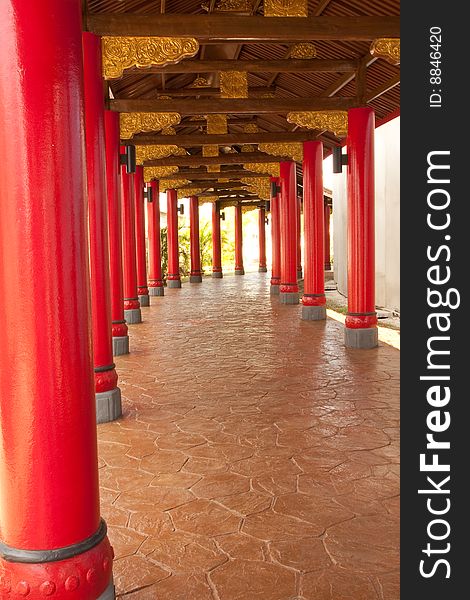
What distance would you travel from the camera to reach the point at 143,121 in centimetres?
1019

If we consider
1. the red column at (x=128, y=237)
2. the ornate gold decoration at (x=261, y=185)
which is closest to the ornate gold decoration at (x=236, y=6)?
the red column at (x=128, y=237)

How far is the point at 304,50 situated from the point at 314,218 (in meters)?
4.08

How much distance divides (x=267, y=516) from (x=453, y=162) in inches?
92.3

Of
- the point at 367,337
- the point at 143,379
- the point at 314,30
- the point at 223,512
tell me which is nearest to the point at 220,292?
the point at 367,337

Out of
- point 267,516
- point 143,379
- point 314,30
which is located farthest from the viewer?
point 143,379

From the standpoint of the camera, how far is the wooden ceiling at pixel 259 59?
6.30 m

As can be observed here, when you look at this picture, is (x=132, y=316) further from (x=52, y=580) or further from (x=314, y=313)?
(x=52, y=580)

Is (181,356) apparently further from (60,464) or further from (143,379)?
(60,464)

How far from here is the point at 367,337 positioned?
963 cm

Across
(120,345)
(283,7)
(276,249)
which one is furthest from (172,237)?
(283,7)

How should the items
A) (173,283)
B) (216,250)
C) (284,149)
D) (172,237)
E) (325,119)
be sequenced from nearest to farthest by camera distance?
(325,119) < (284,149) < (172,237) < (173,283) < (216,250)

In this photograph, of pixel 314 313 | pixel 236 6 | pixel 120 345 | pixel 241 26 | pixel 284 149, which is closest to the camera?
pixel 241 26

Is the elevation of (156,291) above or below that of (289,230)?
below

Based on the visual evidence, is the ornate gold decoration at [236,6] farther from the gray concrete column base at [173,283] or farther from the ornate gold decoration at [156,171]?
the gray concrete column base at [173,283]
